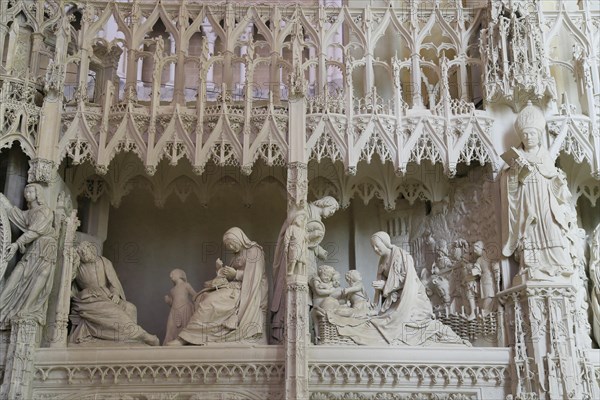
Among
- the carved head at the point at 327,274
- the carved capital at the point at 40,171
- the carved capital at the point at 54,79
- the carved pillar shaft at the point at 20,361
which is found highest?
the carved capital at the point at 54,79

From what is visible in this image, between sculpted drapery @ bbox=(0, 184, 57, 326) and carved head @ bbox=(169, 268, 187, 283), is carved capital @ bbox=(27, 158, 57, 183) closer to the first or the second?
sculpted drapery @ bbox=(0, 184, 57, 326)

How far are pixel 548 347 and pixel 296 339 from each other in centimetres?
335

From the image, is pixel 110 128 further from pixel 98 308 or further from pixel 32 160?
pixel 98 308

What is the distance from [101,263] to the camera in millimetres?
13562

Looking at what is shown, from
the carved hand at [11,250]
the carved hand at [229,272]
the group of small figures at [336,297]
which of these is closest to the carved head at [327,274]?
the group of small figures at [336,297]

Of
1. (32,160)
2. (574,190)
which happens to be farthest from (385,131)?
(32,160)

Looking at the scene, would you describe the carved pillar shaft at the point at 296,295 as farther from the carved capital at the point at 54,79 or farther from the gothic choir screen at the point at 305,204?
the carved capital at the point at 54,79

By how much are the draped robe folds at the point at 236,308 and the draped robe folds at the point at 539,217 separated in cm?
351

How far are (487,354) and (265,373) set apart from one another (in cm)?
303

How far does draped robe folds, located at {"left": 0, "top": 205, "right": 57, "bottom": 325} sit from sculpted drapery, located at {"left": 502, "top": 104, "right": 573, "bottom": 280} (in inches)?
251

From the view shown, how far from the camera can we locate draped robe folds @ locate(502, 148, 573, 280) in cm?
1280

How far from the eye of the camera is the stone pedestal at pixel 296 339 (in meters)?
12.2

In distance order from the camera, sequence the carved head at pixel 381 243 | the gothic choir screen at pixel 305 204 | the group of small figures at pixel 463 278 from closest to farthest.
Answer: the gothic choir screen at pixel 305 204
the group of small figures at pixel 463 278
the carved head at pixel 381 243

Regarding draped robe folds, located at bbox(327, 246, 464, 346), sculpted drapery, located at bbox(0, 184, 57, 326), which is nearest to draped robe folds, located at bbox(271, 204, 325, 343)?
draped robe folds, located at bbox(327, 246, 464, 346)
